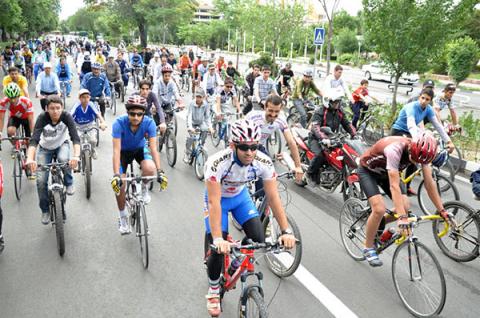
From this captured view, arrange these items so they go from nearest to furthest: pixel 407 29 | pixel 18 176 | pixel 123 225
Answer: pixel 123 225 → pixel 18 176 → pixel 407 29

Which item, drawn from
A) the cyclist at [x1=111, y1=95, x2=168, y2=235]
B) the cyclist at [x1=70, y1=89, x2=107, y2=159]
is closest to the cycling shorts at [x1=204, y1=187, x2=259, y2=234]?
the cyclist at [x1=111, y1=95, x2=168, y2=235]

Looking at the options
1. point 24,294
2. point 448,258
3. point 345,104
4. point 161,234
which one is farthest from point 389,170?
point 345,104

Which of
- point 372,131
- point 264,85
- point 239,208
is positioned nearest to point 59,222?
point 239,208

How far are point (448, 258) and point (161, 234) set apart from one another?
4.01m

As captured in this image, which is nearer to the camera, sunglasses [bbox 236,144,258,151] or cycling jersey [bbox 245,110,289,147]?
sunglasses [bbox 236,144,258,151]

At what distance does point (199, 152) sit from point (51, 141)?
322 centimetres

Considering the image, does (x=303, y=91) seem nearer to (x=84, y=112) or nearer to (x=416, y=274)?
(x=84, y=112)

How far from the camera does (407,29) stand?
1278 centimetres

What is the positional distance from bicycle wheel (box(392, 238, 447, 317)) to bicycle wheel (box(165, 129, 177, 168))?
5.99m

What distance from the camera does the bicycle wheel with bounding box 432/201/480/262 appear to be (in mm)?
5332

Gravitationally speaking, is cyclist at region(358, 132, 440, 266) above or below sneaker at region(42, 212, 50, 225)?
above

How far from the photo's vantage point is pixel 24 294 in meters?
4.66

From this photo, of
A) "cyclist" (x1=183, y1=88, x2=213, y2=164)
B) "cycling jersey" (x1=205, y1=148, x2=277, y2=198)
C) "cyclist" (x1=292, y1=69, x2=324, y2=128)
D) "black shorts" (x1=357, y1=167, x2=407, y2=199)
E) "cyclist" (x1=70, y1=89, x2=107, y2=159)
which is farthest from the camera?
"cyclist" (x1=292, y1=69, x2=324, y2=128)

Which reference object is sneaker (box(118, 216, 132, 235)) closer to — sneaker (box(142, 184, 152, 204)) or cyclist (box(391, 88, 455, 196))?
sneaker (box(142, 184, 152, 204))
